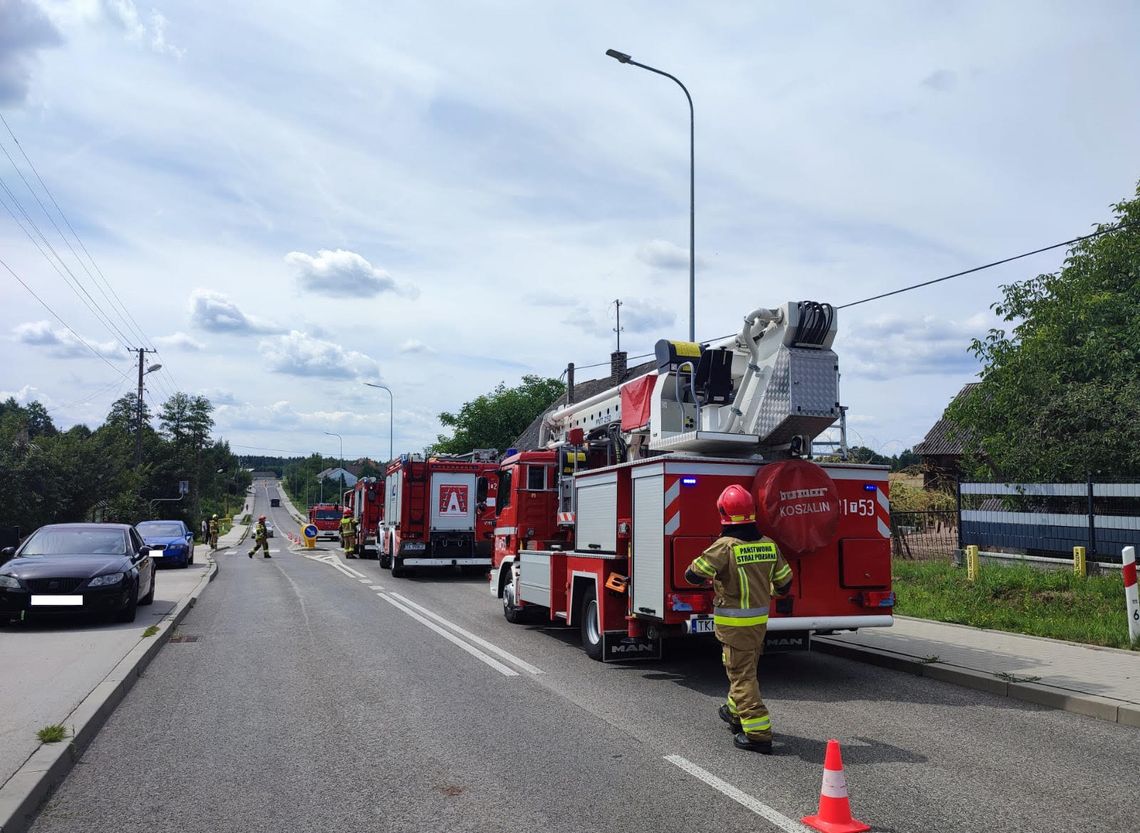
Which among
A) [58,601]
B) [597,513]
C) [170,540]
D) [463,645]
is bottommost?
[463,645]

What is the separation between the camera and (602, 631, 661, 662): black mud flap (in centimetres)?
940

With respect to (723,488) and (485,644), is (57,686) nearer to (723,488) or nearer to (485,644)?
(485,644)

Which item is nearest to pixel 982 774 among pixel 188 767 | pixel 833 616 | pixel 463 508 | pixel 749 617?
pixel 749 617

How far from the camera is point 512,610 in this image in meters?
12.9

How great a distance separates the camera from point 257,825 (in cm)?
462

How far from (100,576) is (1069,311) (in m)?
17.6

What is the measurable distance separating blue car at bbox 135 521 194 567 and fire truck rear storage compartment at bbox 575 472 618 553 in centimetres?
1757

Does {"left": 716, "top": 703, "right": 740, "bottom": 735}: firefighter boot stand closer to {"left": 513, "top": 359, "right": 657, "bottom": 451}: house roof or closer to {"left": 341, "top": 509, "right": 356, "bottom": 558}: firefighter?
{"left": 341, "top": 509, "right": 356, "bottom": 558}: firefighter

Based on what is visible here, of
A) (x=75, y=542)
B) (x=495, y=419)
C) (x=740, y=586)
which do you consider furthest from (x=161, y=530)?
(x=495, y=419)

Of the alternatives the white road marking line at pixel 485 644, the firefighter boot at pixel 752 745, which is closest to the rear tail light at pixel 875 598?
the firefighter boot at pixel 752 745

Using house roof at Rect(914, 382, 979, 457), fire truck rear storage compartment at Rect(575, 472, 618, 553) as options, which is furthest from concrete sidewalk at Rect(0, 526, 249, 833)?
house roof at Rect(914, 382, 979, 457)

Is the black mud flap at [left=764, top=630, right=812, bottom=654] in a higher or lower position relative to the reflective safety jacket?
lower

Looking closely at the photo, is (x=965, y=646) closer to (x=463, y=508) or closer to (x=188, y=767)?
(x=188, y=767)

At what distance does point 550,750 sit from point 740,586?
5.68ft
